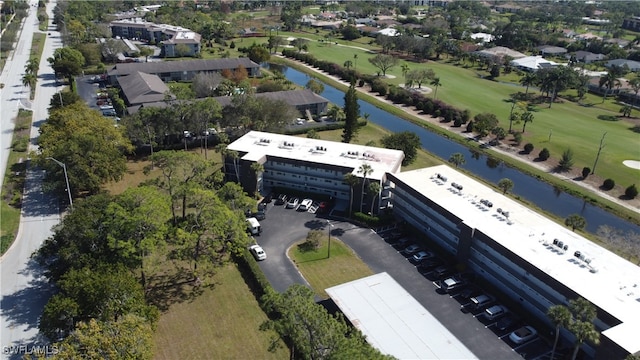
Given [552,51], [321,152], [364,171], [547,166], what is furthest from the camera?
[552,51]

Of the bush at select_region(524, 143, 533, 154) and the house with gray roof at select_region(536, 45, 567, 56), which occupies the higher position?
the house with gray roof at select_region(536, 45, 567, 56)

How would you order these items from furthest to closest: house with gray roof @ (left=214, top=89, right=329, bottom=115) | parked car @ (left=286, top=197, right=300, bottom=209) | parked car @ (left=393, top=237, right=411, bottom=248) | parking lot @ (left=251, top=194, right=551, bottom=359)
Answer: house with gray roof @ (left=214, top=89, right=329, bottom=115) → parked car @ (left=286, top=197, right=300, bottom=209) → parked car @ (left=393, top=237, right=411, bottom=248) → parking lot @ (left=251, top=194, right=551, bottom=359)

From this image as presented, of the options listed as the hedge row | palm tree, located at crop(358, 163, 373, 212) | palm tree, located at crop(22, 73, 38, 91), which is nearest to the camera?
palm tree, located at crop(358, 163, 373, 212)

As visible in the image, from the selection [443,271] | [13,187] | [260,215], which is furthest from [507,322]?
[13,187]

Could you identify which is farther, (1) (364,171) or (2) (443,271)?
(1) (364,171)

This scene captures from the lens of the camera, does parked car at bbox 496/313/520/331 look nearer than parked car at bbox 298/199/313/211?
Yes

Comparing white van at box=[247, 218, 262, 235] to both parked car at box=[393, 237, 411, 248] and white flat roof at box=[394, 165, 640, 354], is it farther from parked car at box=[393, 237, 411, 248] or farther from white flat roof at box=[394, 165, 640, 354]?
white flat roof at box=[394, 165, 640, 354]

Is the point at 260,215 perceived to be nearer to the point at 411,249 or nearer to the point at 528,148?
the point at 411,249

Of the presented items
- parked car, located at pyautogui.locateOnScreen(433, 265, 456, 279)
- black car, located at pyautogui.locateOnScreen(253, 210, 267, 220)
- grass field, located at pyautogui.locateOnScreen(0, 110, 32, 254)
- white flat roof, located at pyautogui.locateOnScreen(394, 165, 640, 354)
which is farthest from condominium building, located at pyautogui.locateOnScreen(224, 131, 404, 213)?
grass field, located at pyautogui.locateOnScreen(0, 110, 32, 254)
